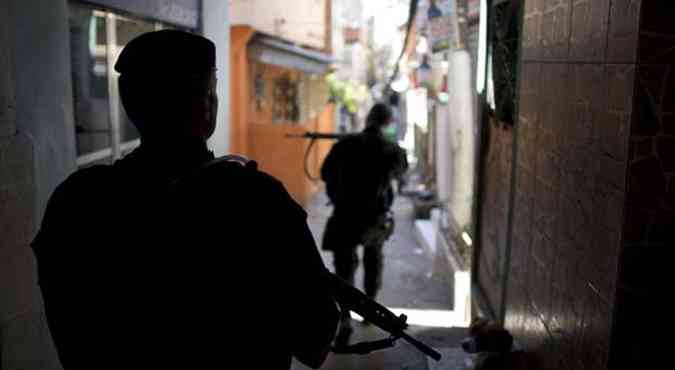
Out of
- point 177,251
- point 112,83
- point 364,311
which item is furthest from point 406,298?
point 177,251

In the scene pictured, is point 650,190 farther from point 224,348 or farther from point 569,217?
point 224,348

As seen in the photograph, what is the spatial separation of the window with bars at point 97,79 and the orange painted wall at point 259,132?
26.4 feet

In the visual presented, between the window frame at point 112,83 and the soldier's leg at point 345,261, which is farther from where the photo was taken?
the soldier's leg at point 345,261

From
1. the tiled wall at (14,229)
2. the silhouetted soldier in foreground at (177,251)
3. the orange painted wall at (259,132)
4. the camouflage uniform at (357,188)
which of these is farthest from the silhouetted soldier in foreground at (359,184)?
the orange painted wall at (259,132)

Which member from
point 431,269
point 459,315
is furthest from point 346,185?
point 431,269

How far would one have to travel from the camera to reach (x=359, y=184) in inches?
235

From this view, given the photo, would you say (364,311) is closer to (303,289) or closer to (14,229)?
(303,289)

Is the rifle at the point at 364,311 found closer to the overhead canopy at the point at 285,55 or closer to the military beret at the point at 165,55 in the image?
the military beret at the point at 165,55

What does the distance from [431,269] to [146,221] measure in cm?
865

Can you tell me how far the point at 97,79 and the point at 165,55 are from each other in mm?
3266

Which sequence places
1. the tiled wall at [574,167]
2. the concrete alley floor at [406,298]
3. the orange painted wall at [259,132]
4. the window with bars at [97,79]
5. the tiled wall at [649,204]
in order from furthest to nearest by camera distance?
the orange painted wall at [259,132] → the concrete alley floor at [406,298] → the window with bars at [97,79] → the tiled wall at [574,167] → the tiled wall at [649,204]

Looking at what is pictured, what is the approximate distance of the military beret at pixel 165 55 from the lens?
Result: 1806 millimetres

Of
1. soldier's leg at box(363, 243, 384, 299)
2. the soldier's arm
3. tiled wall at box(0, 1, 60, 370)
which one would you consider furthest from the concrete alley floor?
the soldier's arm

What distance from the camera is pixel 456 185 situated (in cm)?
939
